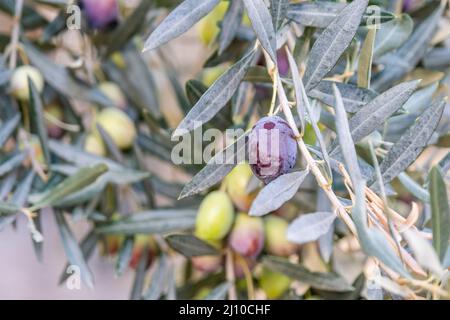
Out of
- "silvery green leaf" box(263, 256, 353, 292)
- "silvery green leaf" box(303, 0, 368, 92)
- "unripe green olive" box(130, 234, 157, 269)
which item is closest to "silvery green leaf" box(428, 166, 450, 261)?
"silvery green leaf" box(303, 0, 368, 92)

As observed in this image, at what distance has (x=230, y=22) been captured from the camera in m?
0.69

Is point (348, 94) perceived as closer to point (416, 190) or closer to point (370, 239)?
point (416, 190)

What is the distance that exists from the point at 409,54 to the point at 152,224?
14.1 inches

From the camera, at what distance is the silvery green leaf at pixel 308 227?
0.45 meters

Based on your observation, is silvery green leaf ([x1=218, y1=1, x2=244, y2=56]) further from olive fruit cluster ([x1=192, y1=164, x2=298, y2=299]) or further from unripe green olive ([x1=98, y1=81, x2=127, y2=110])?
unripe green olive ([x1=98, y1=81, x2=127, y2=110])

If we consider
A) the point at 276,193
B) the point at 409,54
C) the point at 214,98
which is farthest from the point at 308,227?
the point at 409,54

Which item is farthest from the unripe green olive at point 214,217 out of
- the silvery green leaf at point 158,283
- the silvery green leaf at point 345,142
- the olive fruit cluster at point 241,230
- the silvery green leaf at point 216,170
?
the silvery green leaf at point 345,142

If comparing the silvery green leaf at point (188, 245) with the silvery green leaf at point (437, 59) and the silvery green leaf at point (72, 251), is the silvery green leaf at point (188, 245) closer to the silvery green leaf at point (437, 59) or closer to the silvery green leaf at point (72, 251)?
the silvery green leaf at point (72, 251)

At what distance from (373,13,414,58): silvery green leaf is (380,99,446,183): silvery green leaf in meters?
0.20

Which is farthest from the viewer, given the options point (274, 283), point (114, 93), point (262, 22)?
point (114, 93)

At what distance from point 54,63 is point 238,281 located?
0.36 m

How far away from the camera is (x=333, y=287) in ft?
2.38

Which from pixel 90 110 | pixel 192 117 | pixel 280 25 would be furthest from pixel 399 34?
pixel 90 110

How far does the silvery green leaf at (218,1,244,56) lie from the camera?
2.25ft
